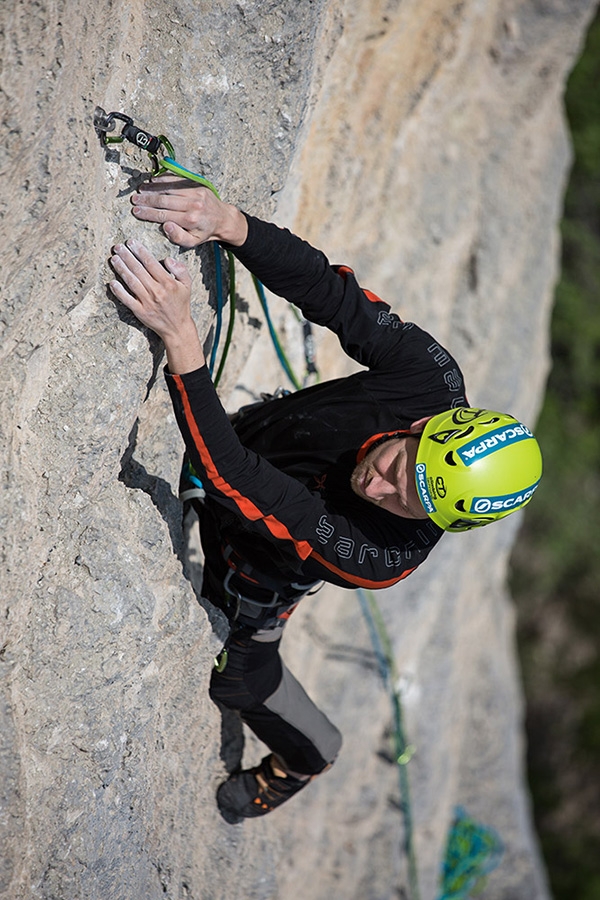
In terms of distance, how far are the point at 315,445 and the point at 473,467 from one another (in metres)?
0.57

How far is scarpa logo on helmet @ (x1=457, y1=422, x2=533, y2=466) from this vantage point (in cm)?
253

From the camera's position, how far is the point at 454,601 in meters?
6.16

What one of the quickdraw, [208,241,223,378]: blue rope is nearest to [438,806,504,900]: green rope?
[208,241,223,378]: blue rope

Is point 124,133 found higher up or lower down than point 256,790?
higher up

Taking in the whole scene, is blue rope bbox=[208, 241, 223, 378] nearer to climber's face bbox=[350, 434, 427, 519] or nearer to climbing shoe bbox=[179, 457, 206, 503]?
climbing shoe bbox=[179, 457, 206, 503]

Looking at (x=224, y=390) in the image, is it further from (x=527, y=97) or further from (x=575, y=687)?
(x=575, y=687)

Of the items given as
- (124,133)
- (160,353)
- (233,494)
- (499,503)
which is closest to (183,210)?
(124,133)

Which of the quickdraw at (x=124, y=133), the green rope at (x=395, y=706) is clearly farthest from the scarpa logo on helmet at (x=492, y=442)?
the green rope at (x=395, y=706)

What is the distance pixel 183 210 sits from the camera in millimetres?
2422

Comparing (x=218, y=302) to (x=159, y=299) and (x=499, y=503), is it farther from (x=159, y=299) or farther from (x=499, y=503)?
(x=499, y=503)

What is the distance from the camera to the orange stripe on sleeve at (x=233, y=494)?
234 centimetres

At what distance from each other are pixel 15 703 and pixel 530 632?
1084 centimetres

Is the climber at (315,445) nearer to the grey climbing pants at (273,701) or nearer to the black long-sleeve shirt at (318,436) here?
the black long-sleeve shirt at (318,436)

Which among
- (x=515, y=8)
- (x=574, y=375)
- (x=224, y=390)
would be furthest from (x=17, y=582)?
(x=574, y=375)
